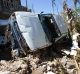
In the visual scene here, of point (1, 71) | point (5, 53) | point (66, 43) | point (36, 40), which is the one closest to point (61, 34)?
point (66, 43)

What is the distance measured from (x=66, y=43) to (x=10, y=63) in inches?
140

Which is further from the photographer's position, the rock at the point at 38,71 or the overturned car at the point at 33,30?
the overturned car at the point at 33,30

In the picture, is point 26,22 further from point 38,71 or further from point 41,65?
point 38,71

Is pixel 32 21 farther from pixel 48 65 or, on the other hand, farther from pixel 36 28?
pixel 48 65

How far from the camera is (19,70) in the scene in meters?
8.87

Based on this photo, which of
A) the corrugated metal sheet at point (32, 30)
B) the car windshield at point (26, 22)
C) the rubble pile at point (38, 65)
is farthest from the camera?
the car windshield at point (26, 22)

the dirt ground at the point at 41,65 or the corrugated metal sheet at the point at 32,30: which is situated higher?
the corrugated metal sheet at the point at 32,30

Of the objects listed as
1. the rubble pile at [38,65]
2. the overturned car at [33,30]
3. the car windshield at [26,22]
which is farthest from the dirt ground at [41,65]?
the car windshield at [26,22]

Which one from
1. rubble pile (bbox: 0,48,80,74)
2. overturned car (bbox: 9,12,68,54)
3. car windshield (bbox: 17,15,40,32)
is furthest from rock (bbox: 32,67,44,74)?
car windshield (bbox: 17,15,40,32)

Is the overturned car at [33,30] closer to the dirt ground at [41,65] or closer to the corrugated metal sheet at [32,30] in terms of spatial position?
the corrugated metal sheet at [32,30]

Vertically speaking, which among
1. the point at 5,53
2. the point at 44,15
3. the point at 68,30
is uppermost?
the point at 44,15

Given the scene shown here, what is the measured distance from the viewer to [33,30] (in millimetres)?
10094

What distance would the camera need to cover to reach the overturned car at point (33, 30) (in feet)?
32.2

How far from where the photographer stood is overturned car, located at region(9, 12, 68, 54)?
9.83 metres
